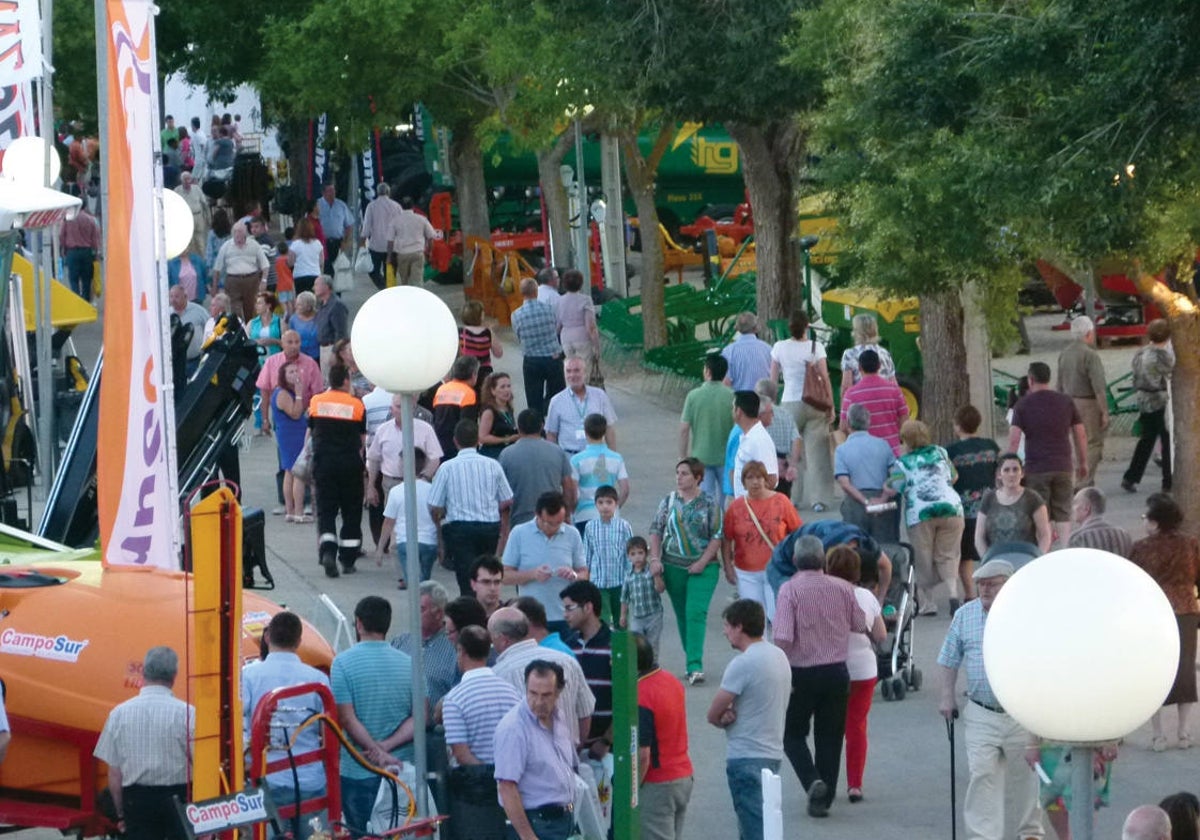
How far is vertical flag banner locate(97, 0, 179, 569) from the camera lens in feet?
32.4

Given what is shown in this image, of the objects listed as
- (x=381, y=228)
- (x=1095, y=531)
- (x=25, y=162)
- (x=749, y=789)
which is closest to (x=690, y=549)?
(x=1095, y=531)

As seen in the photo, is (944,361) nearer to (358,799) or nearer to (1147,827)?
(358,799)

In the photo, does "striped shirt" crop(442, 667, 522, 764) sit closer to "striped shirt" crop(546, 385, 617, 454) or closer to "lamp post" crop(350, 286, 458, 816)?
"lamp post" crop(350, 286, 458, 816)

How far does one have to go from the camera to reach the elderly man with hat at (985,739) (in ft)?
32.5

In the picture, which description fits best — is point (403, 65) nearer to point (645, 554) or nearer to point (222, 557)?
point (645, 554)

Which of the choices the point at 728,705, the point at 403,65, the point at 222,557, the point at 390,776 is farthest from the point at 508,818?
the point at 403,65

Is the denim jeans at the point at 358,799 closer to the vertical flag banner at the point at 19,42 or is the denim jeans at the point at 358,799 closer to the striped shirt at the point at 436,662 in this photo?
the striped shirt at the point at 436,662

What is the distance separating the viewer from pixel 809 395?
1775cm

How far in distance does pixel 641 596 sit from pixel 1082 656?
7.65m

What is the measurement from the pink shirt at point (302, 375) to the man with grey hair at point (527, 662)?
7460mm

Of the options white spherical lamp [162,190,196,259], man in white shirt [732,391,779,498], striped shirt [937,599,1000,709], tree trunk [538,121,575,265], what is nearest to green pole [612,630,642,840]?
striped shirt [937,599,1000,709]

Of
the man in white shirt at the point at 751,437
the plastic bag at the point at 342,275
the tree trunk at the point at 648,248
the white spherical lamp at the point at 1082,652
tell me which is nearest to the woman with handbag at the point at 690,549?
the man in white shirt at the point at 751,437

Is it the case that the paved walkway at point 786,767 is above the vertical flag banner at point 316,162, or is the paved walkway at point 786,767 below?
below

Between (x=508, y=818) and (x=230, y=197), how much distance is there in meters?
30.0
